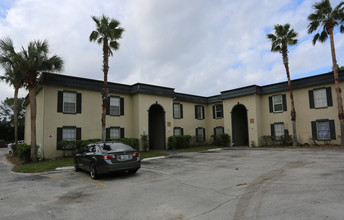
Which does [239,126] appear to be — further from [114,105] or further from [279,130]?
[114,105]

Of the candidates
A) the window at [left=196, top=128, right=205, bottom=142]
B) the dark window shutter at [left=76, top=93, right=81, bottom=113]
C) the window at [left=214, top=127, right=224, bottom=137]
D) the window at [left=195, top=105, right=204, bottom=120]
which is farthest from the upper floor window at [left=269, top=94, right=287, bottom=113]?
the dark window shutter at [left=76, top=93, right=81, bottom=113]

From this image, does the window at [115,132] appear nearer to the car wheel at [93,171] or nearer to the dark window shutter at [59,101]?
the dark window shutter at [59,101]

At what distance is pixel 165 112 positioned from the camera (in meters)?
22.6

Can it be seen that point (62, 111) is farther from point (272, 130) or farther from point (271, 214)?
point (272, 130)

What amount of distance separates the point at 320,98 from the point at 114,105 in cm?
1854

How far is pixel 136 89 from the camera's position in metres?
20.8

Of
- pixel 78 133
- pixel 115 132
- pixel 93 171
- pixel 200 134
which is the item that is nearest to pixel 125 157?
pixel 93 171

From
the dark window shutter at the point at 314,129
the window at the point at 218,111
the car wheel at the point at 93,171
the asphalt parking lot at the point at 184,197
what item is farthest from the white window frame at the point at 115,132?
the dark window shutter at the point at 314,129

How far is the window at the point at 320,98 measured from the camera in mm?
19125

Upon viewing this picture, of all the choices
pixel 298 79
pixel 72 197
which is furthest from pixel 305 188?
pixel 298 79

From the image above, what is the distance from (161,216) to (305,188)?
4.28 m

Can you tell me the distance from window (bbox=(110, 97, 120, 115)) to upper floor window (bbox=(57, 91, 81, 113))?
285 centimetres

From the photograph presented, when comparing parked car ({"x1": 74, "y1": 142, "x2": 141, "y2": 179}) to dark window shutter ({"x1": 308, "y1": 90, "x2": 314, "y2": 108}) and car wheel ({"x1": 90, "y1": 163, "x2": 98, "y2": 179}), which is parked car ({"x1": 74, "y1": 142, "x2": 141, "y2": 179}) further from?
dark window shutter ({"x1": 308, "y1": 90, "x2": 314, "y2": 108})

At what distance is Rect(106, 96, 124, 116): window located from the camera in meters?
19.8
